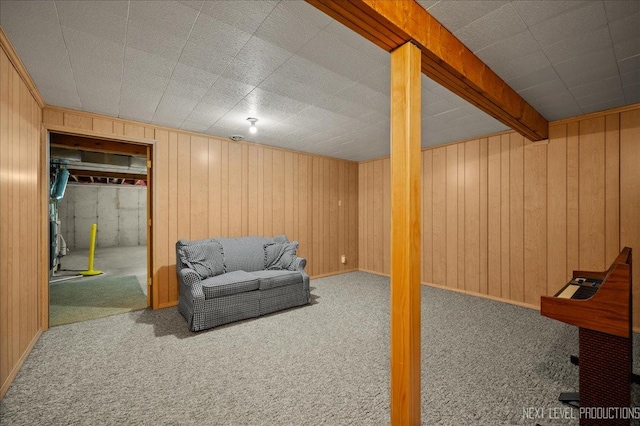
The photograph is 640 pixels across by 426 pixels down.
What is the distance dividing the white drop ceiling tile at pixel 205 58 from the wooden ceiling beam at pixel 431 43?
3.56 ft

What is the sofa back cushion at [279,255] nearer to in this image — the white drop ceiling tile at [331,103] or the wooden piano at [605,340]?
the white drop ceiling tile at [331,103]

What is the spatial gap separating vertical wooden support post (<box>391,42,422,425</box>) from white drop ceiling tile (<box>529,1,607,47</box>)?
0.98m

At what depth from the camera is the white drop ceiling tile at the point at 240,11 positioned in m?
1.60

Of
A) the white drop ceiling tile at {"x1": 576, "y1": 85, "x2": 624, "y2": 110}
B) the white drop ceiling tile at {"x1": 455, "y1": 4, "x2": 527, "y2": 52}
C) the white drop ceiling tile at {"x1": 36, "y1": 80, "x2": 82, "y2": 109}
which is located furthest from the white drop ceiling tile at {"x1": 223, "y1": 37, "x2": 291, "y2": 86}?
the white drop ceiling tile at {"x1": 576, "y1": 85, "x2": 624, "y2": 110}

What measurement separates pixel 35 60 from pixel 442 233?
5.17m

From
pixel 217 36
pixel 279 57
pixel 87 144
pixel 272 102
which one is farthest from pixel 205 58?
pixel 87 144

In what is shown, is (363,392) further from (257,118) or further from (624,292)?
(257,118)

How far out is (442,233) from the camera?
4.75 metres

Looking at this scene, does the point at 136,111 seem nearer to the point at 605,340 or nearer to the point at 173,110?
the point at 173,110

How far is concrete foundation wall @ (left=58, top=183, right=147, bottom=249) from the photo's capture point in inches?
398

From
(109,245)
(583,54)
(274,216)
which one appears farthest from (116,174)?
(583,54)

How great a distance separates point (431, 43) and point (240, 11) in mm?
1137

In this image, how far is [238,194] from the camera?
4.54 metres

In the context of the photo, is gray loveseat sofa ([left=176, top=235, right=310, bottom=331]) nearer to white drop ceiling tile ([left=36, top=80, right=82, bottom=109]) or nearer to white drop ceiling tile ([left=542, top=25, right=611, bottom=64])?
white drop ceiling tile ([left=36, top=80, right=82, bottom=109])
